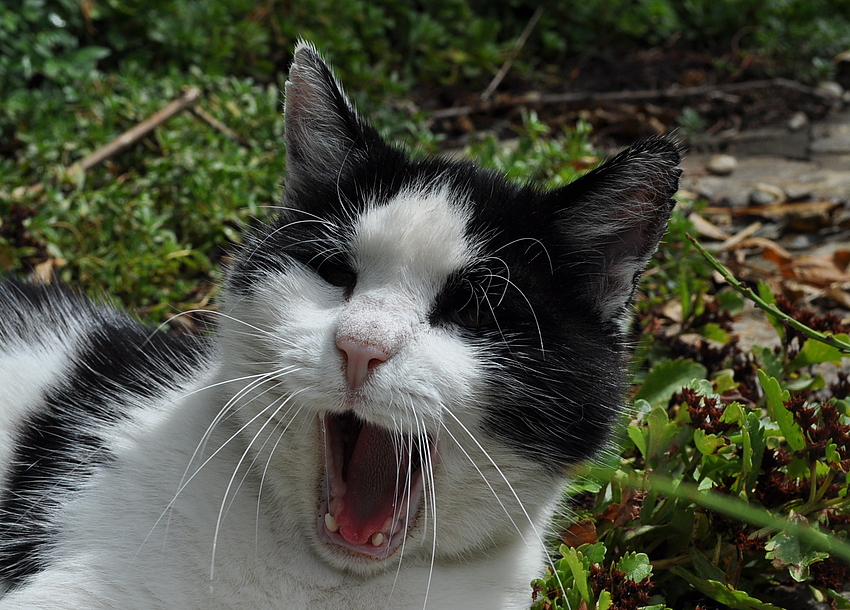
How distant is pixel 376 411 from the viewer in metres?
1.42

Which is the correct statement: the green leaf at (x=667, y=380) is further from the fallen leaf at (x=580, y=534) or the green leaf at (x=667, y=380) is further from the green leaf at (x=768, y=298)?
the fallen leaf at (x=580, y=534)

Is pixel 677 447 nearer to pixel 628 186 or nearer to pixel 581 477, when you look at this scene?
pixel 581 477

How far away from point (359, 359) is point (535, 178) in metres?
1.04

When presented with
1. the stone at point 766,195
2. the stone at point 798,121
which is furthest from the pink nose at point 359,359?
the stone at point 798,121

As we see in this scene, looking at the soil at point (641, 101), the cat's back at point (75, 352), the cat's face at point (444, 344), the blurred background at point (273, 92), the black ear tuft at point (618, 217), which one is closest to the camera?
the cat's face at point (444, 344)

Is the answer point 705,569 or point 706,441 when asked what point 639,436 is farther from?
point 705,569

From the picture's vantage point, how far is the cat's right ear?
6.07 ft

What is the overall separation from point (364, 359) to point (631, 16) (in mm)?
4748

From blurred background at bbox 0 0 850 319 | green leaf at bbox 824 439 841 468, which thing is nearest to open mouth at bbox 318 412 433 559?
green leaf at bbox 824 439 841 468

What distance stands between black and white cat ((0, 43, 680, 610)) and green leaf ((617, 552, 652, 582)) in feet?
0.62

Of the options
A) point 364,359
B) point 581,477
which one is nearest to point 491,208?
point 364,359

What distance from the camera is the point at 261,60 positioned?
4676 mm

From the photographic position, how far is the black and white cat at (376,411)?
60.7 inches

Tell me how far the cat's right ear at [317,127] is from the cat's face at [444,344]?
5.1 inches
